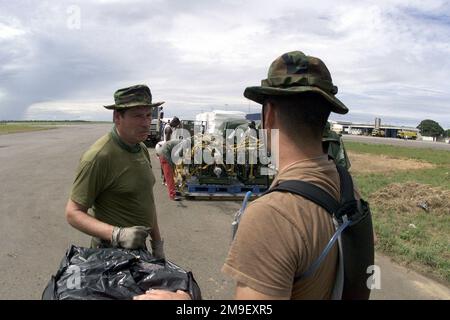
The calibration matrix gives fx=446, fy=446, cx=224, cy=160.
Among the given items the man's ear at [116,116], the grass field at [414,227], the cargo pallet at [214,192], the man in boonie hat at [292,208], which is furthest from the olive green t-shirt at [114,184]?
the cargo pallet at [214,192]

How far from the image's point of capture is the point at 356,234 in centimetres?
161

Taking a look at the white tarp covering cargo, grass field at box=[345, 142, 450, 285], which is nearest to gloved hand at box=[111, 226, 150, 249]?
grass field at box=[345, 142, 450, 285]

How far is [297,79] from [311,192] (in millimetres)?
412

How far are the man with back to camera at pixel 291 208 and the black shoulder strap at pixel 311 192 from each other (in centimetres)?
2

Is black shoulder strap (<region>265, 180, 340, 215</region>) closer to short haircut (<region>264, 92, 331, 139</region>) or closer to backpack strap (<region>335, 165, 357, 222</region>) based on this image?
backpack strap (<region>335, 165, 357, 222</region>)

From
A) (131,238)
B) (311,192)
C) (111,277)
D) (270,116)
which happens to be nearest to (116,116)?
(131,238)

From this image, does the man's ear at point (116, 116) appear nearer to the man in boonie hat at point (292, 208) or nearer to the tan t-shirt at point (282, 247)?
the man in boonie hat at point (292, 208)

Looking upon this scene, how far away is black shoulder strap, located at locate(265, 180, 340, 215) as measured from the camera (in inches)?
60.2

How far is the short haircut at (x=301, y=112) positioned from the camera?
162 centimetres

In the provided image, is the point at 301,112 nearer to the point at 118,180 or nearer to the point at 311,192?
the point at 311,192

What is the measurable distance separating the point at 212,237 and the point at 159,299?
5838mm

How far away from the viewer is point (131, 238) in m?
2.70
